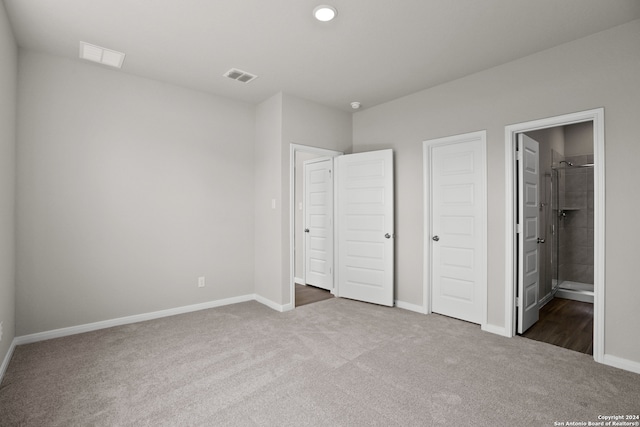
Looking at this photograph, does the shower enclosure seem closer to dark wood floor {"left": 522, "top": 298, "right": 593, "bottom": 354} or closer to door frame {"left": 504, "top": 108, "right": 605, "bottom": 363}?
dark wood floor {"left": 522, "top": 298, "right": 593, "bottom": 354}

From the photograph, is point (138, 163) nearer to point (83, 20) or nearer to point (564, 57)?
point (83, 20)

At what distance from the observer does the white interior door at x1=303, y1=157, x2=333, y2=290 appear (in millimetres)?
4949

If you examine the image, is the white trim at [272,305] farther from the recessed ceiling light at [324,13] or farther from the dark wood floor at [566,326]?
the recessed ceiling light at [324,13]

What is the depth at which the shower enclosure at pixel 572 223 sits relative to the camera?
498cm

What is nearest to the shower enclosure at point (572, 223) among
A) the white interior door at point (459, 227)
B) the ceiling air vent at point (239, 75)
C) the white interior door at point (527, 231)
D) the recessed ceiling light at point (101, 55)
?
the white interior door at point (527, 231)

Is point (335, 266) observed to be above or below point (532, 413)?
above

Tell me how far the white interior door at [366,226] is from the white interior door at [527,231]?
4.80ft

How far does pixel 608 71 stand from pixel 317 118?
3.05 m

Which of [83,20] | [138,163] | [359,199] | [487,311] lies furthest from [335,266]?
[83,20]

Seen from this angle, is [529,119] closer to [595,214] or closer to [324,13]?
[595,214]

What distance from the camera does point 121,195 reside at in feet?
11.5

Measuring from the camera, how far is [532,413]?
198 cm

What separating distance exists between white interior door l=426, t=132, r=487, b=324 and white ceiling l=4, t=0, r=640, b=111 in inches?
35.2

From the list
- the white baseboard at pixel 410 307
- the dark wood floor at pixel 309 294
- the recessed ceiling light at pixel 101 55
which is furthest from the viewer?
the dark wood floor at pixel 309 294
